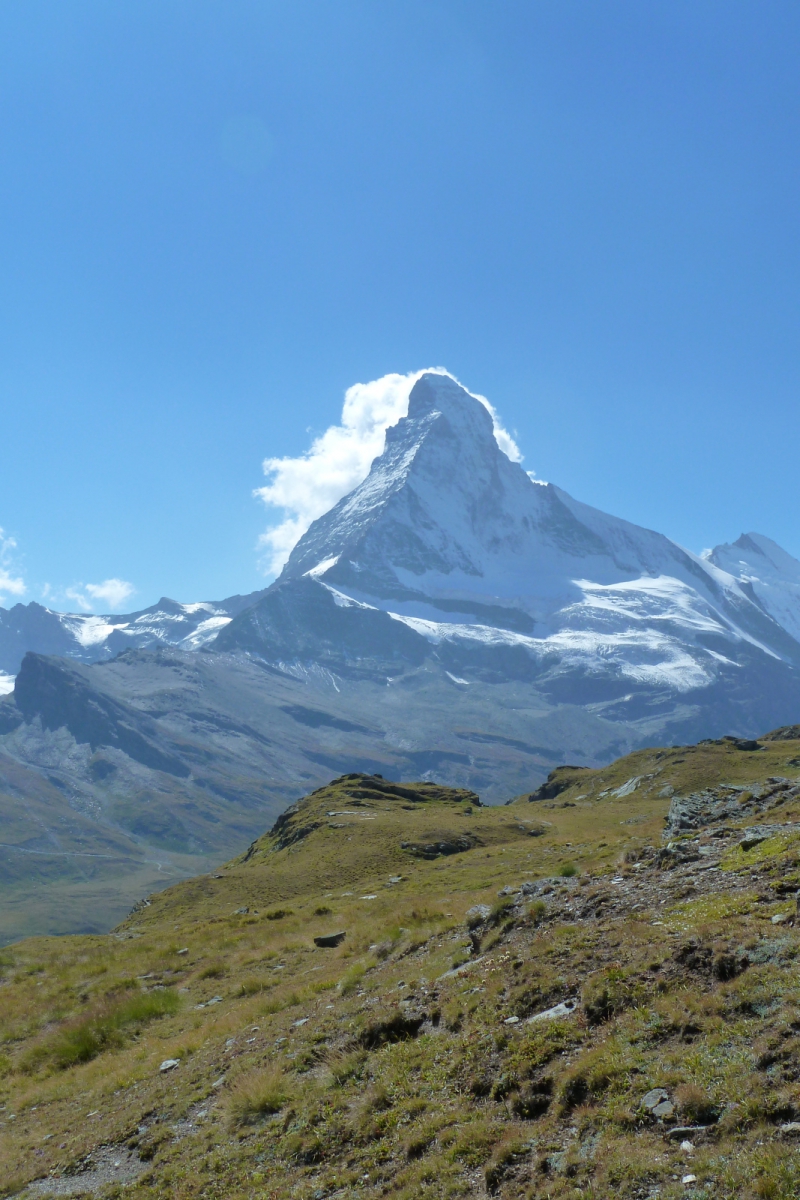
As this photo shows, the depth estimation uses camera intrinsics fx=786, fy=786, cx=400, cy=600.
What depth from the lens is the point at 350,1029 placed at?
55.6 feet

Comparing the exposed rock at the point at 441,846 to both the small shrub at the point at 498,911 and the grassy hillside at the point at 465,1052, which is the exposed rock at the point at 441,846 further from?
the small shrub at the point at 498,911

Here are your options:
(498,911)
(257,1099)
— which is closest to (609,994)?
(257,1099)

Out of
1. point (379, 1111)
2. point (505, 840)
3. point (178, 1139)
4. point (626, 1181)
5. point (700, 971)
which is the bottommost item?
point (505, 840)

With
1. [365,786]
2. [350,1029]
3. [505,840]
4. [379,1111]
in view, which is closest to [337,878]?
[505,840]

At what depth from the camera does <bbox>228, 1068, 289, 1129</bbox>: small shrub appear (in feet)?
48.2

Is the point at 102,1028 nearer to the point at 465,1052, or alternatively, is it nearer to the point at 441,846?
the point at 465,1052

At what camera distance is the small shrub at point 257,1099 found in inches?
579

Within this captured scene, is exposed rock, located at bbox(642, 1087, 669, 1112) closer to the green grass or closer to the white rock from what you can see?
the white rock

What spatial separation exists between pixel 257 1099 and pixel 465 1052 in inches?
→ 166

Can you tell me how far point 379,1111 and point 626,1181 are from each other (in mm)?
5263

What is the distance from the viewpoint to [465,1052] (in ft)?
45.8

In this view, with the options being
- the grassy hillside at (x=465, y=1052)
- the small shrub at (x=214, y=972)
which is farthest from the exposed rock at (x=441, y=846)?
the small shrub at (x=214, y=972)

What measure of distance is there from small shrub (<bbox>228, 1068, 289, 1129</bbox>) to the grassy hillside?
4cm

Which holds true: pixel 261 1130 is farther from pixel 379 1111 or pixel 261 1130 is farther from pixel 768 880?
pixel 768 880
